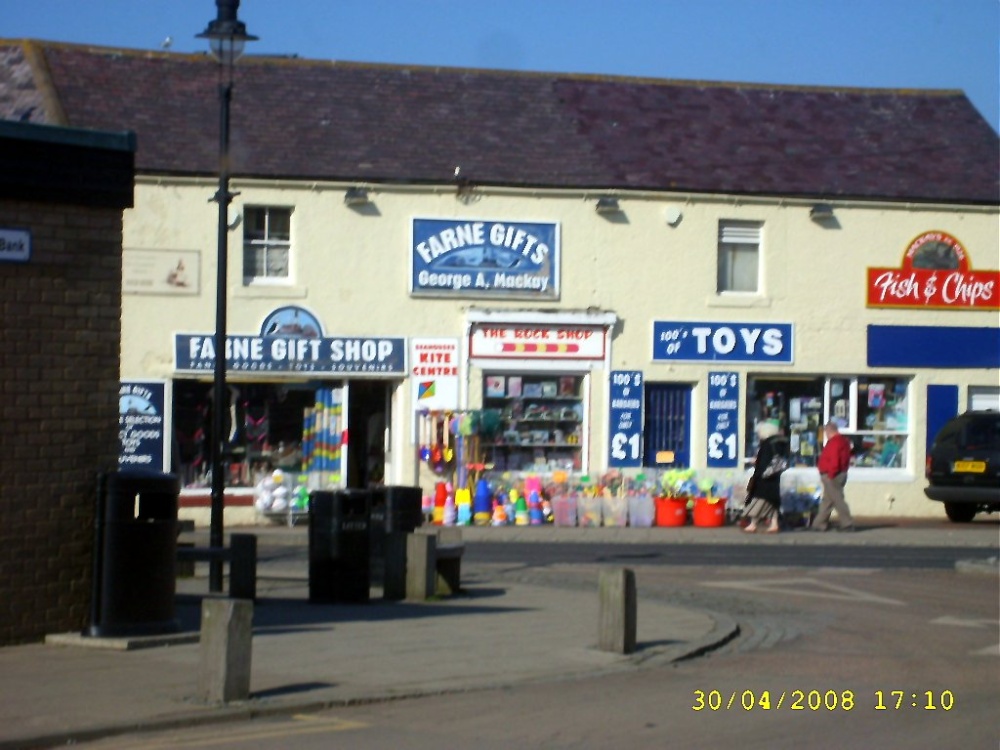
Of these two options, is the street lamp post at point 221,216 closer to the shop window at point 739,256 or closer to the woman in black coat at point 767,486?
the woman in black coat at point 767,486

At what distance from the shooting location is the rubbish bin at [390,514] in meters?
15.5

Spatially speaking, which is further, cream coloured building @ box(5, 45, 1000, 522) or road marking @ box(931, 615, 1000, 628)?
cream coloured building @ box(5, 45, 1000, 522)

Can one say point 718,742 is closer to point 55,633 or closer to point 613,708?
point 613,708

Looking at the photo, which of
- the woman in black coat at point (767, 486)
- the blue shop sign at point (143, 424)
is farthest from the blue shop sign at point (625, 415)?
the blue shop sign at point (143, 424)

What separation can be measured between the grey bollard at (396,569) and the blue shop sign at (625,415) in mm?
13139

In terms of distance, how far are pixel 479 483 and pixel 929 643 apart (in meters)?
14.2

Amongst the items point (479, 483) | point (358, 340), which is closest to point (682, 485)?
point (479, 483)

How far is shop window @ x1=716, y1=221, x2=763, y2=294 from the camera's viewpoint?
28797mm

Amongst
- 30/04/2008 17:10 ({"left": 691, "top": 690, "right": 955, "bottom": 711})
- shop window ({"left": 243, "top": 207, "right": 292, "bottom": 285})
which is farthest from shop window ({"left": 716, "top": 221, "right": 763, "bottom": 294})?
30/04/2008 17:10 ({"left": 691, "top": 690, "right": 955, "bottom": 711})

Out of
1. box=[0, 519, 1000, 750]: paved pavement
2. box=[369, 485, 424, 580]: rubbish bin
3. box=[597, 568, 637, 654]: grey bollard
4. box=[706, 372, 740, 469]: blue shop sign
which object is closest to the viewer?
box=[0, 519, 1000, 750]: paved pavement

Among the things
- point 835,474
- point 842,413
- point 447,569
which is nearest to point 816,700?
point 447,569

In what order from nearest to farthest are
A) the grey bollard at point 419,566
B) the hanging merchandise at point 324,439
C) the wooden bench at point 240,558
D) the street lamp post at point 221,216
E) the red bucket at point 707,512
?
the wooden bench at point 240,558 < the grey bollard at point 419,566 < the street lamp post at point 221,216 < the red bucket at point 707,512 < the hanging merchandise at point 324,439

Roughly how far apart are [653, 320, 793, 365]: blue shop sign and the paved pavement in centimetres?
1162

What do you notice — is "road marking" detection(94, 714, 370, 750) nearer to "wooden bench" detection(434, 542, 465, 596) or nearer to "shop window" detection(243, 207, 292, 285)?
"wooden bench" detection(434, 542, 465, 596)
